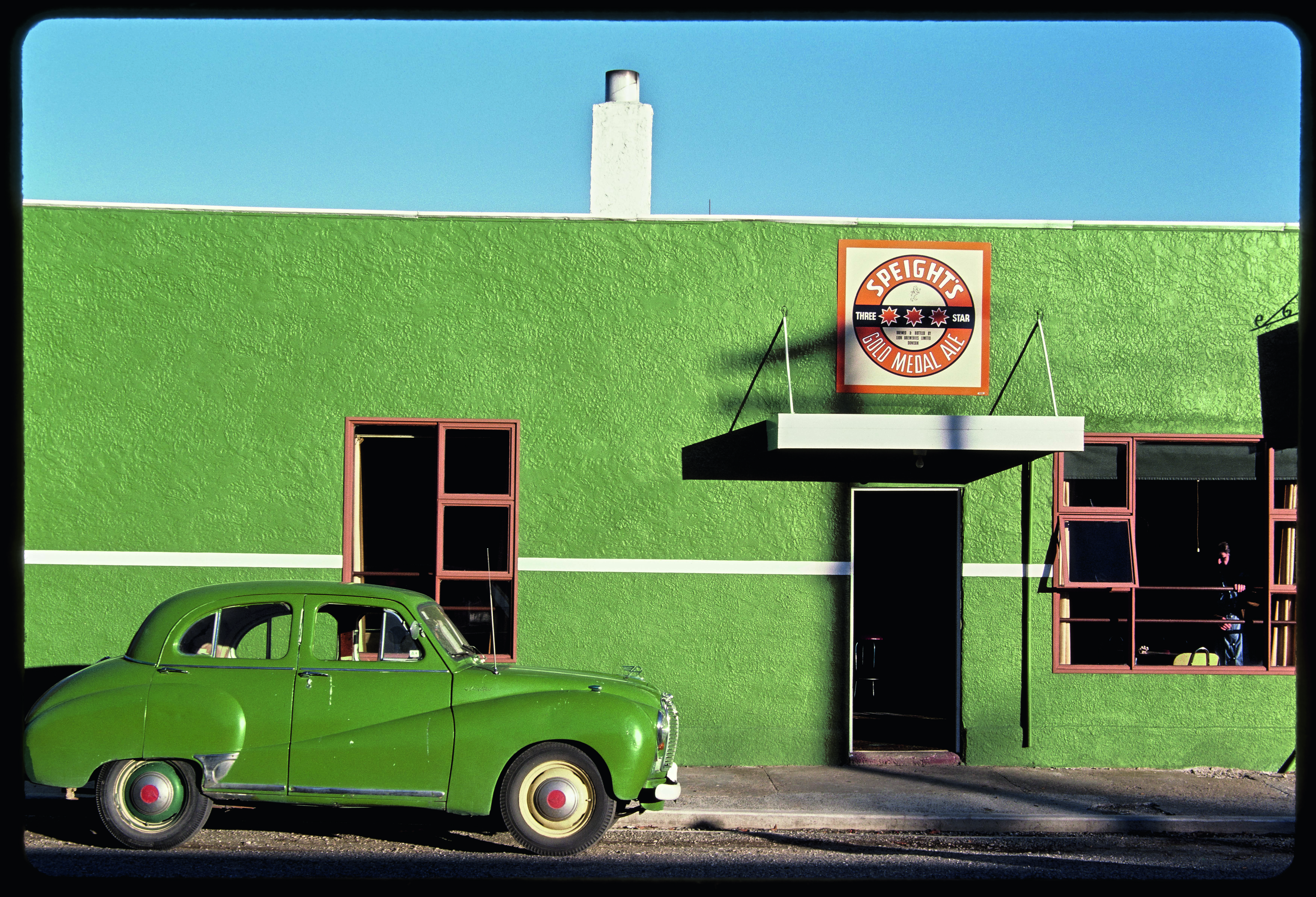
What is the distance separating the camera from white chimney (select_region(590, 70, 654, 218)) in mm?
10453

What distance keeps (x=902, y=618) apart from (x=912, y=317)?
17.6 feet

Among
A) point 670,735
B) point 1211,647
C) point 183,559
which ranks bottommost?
point 670,735

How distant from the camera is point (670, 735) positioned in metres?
7.93

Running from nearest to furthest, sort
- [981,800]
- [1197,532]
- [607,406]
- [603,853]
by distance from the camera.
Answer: [603,853] → [981,800] → [607,406] → [1197,532]

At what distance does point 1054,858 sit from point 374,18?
6908mm

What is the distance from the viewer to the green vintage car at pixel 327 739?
732 cm

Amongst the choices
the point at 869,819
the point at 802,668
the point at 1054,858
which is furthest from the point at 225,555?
the point at 1054,858

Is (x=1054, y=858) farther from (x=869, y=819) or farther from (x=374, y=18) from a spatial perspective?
(x=374, y=18)

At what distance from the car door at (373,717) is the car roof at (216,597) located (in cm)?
14

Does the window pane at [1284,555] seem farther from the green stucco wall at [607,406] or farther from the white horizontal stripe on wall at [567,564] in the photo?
the white horizontal stripe on wall at [567,564]

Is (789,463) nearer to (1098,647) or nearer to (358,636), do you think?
(1098,647)

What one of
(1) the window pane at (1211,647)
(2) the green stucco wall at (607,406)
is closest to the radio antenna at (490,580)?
(2) the green stucco wall at (607,406)

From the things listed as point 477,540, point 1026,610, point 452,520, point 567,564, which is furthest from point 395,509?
point 1026,610

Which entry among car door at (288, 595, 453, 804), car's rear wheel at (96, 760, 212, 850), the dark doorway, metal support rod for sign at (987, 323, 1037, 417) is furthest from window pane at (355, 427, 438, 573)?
metal support rod for sign at (987, 323, 1037, 417)
